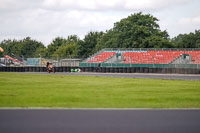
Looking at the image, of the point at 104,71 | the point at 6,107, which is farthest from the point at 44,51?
the point at 6,107

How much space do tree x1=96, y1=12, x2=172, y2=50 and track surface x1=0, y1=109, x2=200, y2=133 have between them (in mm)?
62177

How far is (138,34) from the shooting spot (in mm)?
76188

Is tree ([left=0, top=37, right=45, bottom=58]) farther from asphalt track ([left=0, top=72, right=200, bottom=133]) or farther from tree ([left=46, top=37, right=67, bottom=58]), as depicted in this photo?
asphalt track ([left=0, top=72, right=200, bottom=133])

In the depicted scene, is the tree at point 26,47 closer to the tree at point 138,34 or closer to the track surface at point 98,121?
the tree at point 138,34

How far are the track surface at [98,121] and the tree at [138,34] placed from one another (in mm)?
62177

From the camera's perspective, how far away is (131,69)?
42.3 m

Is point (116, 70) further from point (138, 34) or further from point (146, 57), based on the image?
point (138, 34)

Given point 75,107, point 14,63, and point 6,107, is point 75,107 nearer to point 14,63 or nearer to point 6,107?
point 6,107

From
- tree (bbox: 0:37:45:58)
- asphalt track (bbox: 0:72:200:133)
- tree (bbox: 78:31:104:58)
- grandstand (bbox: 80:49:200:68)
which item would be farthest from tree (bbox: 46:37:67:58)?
asphalt track (bbox: 0:72:200:133)

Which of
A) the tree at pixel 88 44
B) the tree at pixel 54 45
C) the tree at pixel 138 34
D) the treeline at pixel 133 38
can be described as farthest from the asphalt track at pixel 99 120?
the tree at pixel 54 45

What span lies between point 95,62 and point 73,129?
4349cm

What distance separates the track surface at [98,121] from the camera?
8.19m

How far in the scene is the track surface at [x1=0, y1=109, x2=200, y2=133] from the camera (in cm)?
819

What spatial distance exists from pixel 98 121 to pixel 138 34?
67.9 m
